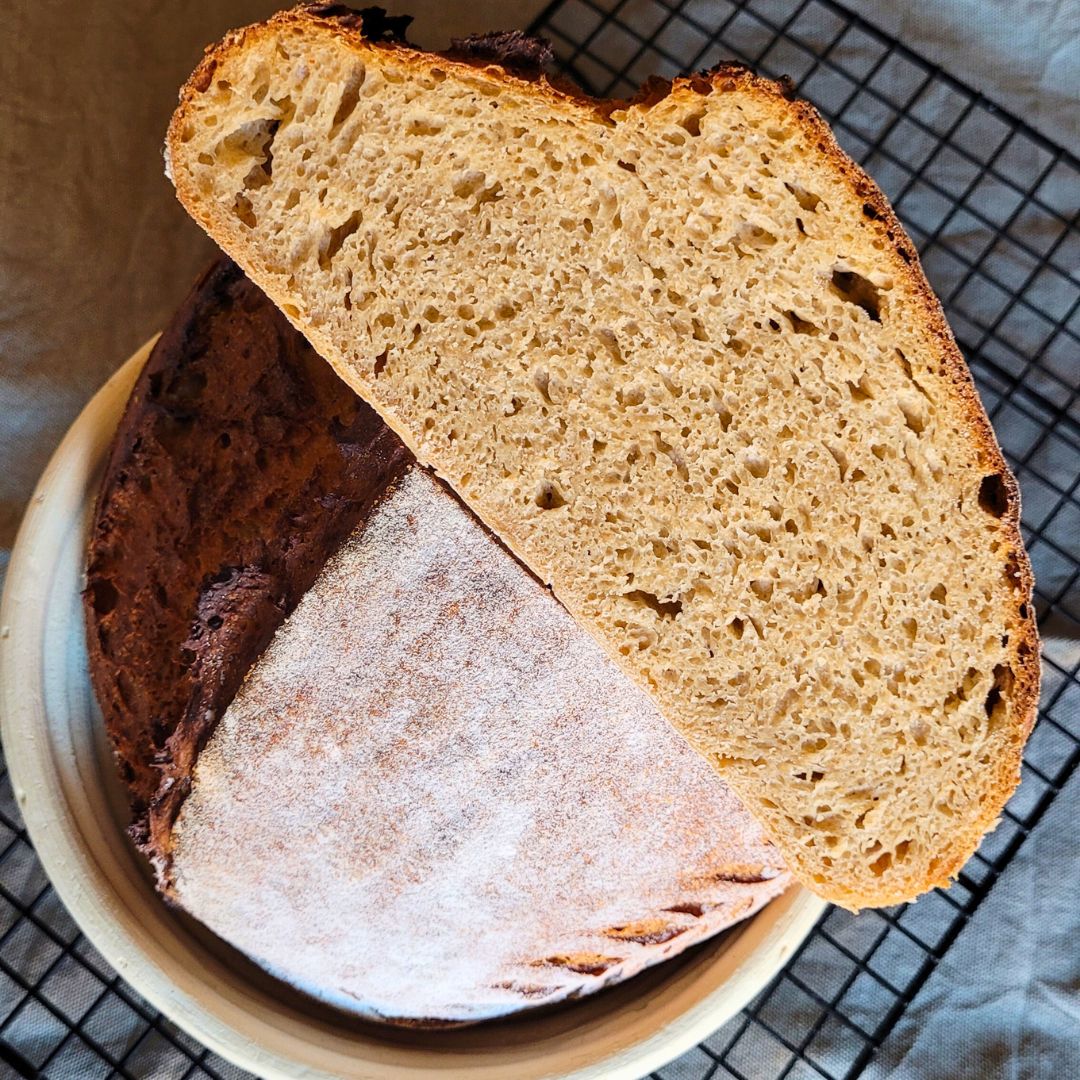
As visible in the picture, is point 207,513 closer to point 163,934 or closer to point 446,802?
point 446,802

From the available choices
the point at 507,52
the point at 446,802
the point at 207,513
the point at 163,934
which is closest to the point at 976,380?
the point at 507,52

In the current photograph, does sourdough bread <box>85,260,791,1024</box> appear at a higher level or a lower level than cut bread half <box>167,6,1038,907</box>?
lower

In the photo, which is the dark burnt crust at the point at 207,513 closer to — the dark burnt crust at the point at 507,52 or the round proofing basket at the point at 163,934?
the round proofing basket at the point at 163,934

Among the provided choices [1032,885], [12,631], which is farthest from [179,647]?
[1032,885]

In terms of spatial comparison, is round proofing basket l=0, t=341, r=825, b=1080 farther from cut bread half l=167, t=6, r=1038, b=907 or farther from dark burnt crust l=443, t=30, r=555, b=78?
dark burnt crust l=443, t=30, r=555, b=78

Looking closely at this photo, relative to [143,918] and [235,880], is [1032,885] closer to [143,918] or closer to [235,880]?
[235,880]

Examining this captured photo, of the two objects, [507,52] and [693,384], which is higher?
Answer: [507,52]

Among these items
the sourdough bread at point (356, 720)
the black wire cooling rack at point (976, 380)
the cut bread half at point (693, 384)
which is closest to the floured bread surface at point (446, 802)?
the sourdough bread at point (356, 720)

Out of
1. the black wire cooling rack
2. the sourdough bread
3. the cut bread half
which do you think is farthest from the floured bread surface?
the black wire cooling rack
